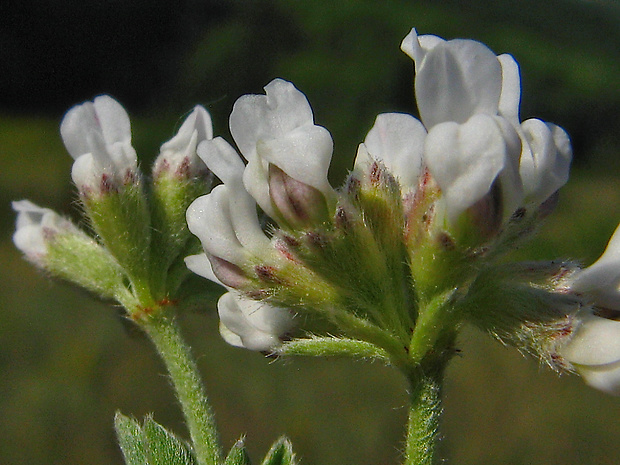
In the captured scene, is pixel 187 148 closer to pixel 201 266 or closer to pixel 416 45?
pixel 201 266

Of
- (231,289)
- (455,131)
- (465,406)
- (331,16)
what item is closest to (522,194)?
(455,131)

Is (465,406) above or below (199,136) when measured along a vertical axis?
below

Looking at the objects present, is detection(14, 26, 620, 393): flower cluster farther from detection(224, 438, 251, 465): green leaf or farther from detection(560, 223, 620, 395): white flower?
detection(224, 438, 251, 465): green leaf

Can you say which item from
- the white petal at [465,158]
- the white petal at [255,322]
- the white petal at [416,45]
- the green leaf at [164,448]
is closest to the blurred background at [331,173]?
the white petal at [255,322]

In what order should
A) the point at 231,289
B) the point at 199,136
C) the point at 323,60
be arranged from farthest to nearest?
1. the point at 323,60
2. the point at 199,136
3. the point at 231,289

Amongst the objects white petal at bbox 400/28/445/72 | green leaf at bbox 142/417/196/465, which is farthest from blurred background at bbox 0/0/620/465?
white petal at bbox 400/28/445/72

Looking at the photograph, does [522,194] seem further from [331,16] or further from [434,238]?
[331,16]

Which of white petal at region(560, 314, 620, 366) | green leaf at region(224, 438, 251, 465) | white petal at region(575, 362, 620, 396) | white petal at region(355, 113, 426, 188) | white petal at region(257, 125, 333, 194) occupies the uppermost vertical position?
white petal at region(257, 125, 333, 194)
